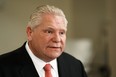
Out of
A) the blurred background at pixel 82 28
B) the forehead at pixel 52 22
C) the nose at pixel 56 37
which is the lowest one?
the blurred background at pixel 82 28

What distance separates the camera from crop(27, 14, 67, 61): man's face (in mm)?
1851

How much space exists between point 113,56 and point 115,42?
222 mm

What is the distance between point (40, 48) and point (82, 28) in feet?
18.2

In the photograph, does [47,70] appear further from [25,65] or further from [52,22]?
[52,22]

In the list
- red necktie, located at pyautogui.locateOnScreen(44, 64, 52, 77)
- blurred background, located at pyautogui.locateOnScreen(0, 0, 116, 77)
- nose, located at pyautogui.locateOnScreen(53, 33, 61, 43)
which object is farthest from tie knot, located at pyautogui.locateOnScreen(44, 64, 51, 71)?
blurred background, located at pyautogui.locateOnScreen(0, 0, 116, 77)

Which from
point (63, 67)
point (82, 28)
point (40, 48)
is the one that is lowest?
point (82, 28)

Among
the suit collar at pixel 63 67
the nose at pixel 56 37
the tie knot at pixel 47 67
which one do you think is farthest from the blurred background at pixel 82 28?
the nose at pixel 56 37

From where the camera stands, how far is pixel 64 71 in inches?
80.5

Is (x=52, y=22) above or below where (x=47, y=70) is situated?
above

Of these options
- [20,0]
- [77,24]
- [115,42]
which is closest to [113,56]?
[115,42]

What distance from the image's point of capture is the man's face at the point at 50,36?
185cm

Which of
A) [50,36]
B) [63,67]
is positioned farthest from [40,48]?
[63,67]

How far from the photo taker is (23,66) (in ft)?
6.28

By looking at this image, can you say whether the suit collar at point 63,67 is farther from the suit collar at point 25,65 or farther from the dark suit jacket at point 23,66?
the suit collar at point 25,65
